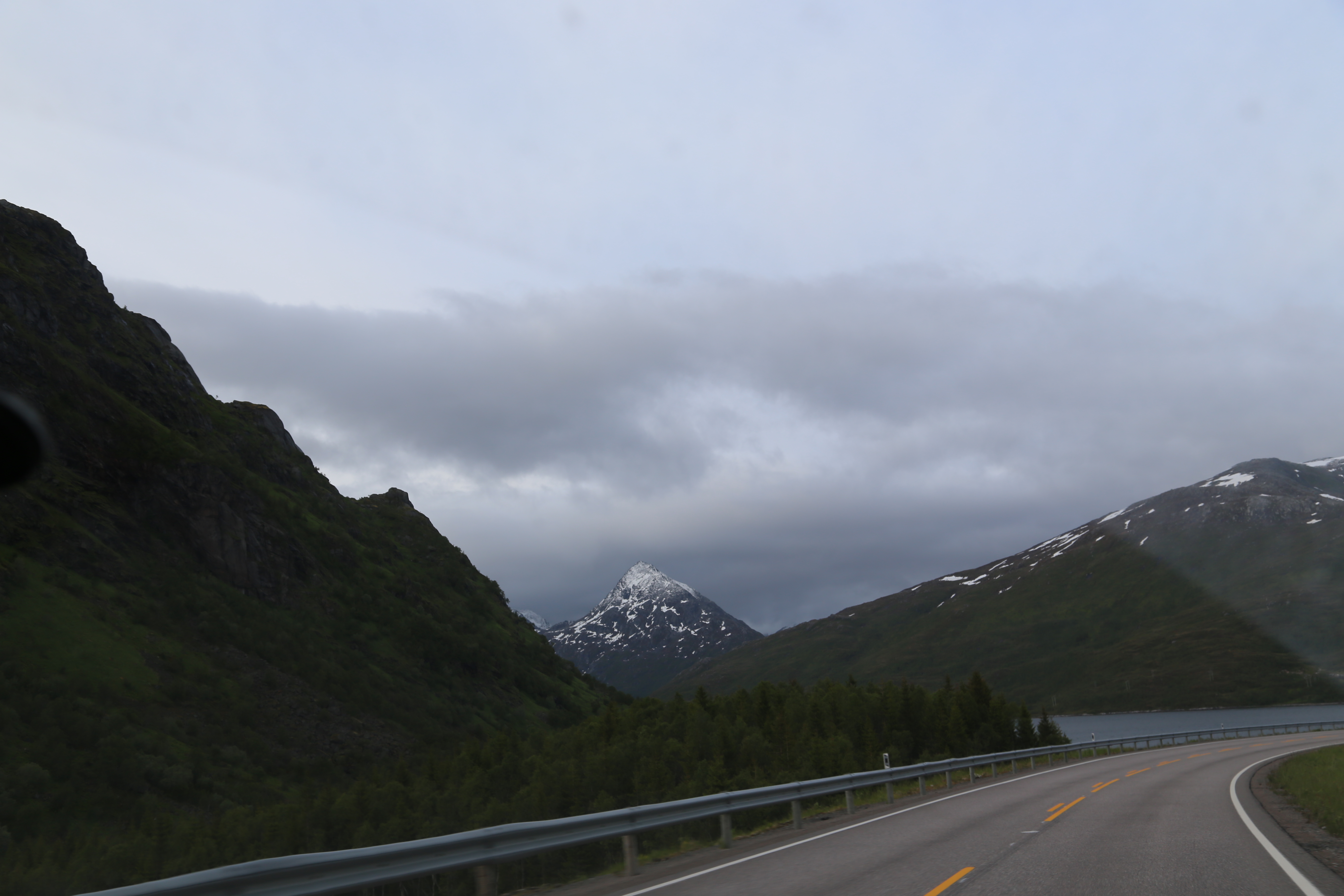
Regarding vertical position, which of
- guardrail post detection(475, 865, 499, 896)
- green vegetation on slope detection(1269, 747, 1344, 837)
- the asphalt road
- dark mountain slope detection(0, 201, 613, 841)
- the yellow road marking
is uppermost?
dark mountain slope detection(0, 201, 613, 841)

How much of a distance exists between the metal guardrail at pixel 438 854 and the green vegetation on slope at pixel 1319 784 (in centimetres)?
853

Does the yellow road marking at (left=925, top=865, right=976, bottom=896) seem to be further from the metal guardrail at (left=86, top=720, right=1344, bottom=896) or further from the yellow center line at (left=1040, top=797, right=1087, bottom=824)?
the yellow center line at (left=1040, top=797, right=1087, bottom=824)

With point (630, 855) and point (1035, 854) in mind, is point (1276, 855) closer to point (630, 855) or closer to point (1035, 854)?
point (1035, 854)

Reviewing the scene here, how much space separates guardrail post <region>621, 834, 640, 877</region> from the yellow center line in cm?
814

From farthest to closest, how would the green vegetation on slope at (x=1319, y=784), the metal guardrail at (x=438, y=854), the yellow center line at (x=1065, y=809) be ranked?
the yellow center line at (x=1065, y=809)
the green vegetation on slope at (x=1319, y=784)
the metal guardrail at (x=438, y=854)

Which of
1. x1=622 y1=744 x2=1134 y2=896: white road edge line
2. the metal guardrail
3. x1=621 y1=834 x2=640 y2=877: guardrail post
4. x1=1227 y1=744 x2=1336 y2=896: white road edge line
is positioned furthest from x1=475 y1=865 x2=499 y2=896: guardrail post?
x1=1227 y1=744 x2=1336 y2=896: white road edge line

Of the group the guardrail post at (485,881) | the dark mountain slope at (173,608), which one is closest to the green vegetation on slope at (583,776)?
the dark mountain slope at (173,608)

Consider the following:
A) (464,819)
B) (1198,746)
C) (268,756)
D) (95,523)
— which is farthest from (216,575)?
(1198,746)

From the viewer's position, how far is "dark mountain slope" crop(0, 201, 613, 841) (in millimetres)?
85500

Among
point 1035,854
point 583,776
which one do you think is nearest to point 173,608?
point 583,776

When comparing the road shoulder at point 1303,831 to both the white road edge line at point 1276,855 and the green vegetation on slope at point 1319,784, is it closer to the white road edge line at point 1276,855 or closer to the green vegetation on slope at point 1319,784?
the green vegetation on slope at point 1319,784

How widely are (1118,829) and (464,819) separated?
82.1 metres

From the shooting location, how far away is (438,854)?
8531mm

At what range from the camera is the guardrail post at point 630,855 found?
11.8 m
